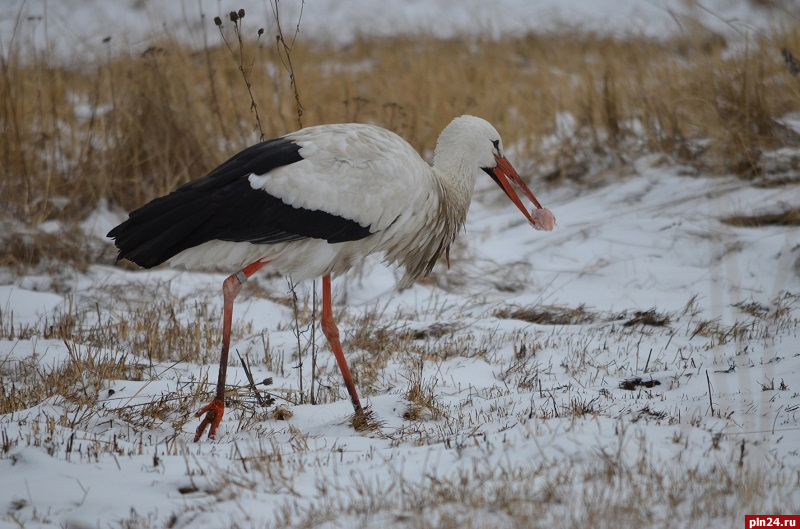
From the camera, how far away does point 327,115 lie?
357 inches

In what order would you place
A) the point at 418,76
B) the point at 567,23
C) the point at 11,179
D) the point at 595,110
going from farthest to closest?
1. the point at 567,23
2. the point at 418,76
3. the point at 595,110
4. the point at 11,179

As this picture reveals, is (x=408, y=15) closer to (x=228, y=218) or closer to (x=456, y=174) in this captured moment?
(x=456, y=174)

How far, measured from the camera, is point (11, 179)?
23.8ft

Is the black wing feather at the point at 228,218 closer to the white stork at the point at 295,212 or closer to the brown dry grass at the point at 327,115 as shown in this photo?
the white stork at the point at 295,212

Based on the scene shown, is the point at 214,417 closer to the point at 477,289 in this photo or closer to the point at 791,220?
the point at 477,289

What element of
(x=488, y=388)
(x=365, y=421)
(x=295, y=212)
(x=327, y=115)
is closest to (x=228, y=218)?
(x=295, y=212)

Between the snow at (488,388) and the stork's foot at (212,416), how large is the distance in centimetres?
5

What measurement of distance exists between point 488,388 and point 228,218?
62.7 inches

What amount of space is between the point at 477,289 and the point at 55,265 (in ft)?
10.9

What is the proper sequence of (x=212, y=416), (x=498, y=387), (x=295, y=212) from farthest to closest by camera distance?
(x=498, y=387)
(x=295, y=212)
(x=212, y=416)

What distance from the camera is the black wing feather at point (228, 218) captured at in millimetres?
3986

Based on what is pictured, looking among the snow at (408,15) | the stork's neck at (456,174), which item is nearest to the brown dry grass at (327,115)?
the stork's neck at (456,174)

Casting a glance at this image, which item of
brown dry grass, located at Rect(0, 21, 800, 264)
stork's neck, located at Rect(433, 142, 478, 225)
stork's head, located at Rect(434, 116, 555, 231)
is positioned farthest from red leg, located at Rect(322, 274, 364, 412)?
brown dry grass, located at Rect(0, 21, 800, 264)

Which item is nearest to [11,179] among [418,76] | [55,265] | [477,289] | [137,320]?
[55,265]
